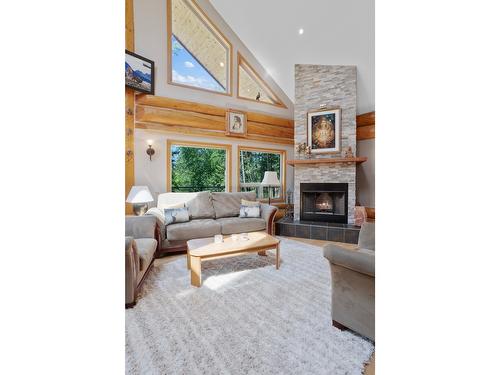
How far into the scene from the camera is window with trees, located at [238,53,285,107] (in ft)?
18.7

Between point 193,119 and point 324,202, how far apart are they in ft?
10.7

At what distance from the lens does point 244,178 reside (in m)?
5.73

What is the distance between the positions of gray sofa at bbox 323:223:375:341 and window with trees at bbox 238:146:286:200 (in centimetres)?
406

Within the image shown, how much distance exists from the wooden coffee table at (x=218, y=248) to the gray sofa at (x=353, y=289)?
1165 mm

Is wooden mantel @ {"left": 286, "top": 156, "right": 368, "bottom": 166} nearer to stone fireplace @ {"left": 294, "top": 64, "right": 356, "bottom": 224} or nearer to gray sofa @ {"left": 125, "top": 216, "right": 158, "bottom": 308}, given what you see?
stone fireplace @ {"left": 294, "top": 64, "right": 356, "bottom": 224}

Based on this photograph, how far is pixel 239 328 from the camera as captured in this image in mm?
1724

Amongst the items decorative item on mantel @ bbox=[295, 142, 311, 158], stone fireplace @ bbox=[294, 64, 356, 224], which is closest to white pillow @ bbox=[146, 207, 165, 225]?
stone fireplace @ bbox=[294, 64, 356, 224]

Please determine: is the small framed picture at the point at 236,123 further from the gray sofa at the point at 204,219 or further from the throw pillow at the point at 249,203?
the throw pillow at the point at 249,203

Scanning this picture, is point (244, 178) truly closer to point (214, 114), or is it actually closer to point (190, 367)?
point (214, 114)

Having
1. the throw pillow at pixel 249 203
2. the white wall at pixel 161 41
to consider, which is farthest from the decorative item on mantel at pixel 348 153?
the white wall at pixel 161 41

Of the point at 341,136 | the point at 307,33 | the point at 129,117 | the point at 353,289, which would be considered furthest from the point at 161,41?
the point at 353,289

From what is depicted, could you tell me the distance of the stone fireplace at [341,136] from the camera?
4777mm
